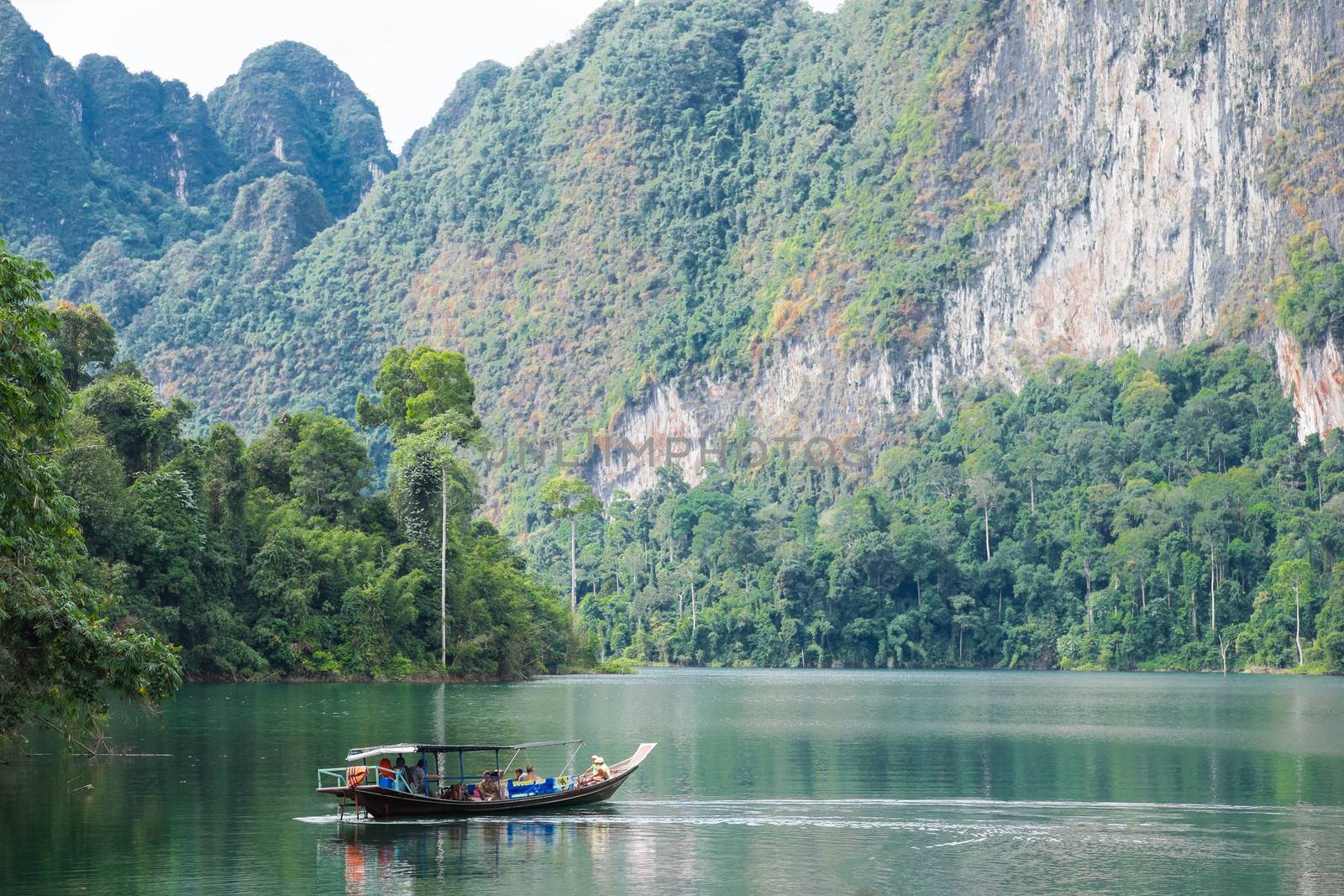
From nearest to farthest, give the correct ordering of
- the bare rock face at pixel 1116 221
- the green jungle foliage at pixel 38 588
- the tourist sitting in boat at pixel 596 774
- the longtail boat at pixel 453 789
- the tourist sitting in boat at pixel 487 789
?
1. the green jungle foliage at pixel 38 588
2. the longtail boat at pixel 453 789
3. the tourist sitting in boat at pixel 487 789
4. the tourist sitting in boat at pixel 596 774
5. the bare rock face at pixel 1116 221

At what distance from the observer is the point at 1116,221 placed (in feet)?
537

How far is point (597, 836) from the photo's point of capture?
100ft

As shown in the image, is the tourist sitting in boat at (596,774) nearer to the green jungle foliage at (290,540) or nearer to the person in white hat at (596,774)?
the person in white hat at (596,774)

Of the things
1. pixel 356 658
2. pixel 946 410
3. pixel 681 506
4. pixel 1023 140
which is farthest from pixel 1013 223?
pixel 356 658

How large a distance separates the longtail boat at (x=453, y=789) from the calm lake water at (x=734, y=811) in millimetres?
354

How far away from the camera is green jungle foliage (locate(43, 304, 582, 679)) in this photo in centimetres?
6669

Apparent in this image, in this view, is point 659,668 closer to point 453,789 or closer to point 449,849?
point 453,789

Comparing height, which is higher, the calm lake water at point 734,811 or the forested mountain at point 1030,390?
the forested mountain at point 1030,390

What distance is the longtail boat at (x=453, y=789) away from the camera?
3133 cm

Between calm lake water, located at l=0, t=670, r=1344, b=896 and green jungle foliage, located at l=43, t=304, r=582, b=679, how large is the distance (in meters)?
10.3

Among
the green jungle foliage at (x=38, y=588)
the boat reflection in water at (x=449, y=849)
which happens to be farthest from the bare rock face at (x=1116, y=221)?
the green jungle foliage at (x=38, y=588)

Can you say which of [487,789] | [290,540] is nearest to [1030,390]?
[290,540]

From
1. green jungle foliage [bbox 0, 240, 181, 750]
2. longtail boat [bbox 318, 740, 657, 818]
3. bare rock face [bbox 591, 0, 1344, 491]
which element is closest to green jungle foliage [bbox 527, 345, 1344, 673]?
bare rock face [bbox 591, 0, 1344, 491]

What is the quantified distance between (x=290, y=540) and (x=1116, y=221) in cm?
10864
